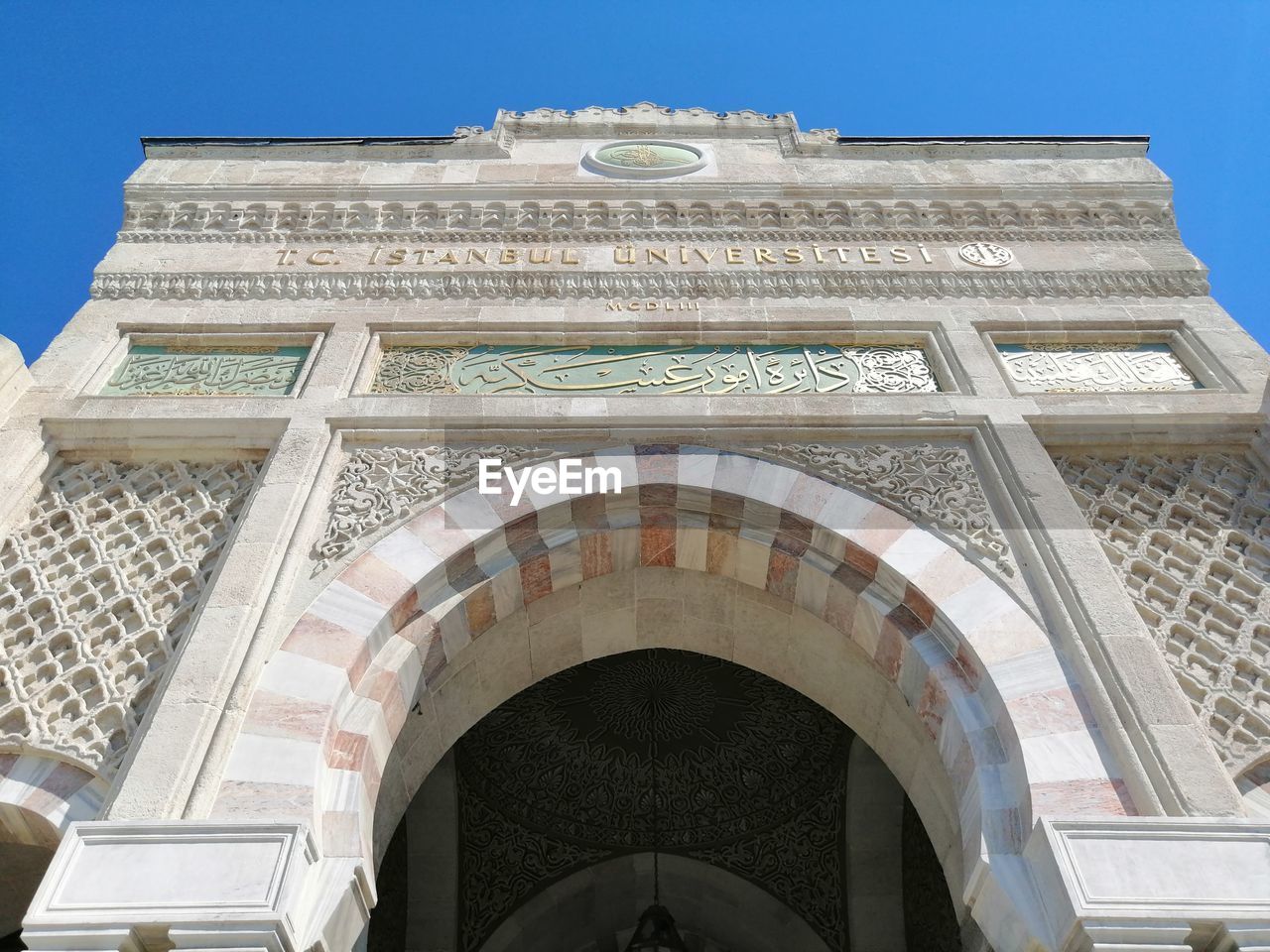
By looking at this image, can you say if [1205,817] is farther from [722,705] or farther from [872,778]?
[722,705]

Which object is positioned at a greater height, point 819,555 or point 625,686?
point 625,686

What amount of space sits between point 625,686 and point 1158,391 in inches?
156

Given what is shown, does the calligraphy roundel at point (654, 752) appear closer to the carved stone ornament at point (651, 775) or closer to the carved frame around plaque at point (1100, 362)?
the carved stone ornament at point (651, 775)

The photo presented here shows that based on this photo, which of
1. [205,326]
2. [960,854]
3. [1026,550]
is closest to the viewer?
[960,854]

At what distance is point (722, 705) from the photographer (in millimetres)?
7477

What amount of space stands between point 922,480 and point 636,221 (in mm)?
2654

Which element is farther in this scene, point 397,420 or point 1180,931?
point 397,420

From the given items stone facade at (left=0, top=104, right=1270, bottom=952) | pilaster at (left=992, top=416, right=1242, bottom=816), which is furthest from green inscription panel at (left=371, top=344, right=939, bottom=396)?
pilaster at (left=992, top=416, right=1242, bottom=816)

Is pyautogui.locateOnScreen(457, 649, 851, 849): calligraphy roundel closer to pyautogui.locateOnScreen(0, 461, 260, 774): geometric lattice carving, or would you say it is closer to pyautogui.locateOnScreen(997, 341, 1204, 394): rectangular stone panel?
pyautogui.locateOnScreen(997, 341, 1204, 394): rectangular stone panel

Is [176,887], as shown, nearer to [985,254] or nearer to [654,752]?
[654,752]

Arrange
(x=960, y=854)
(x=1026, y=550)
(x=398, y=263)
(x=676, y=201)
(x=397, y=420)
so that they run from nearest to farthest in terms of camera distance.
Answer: (x=960, y=854), (x=1026, y=550), (x=397, y=420), (x=398, y=263), (x=676, y=201)

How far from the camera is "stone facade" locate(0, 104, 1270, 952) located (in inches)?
137

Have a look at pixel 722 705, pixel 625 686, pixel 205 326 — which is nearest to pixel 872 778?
pixel 722 705

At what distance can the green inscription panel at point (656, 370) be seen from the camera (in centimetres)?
532
